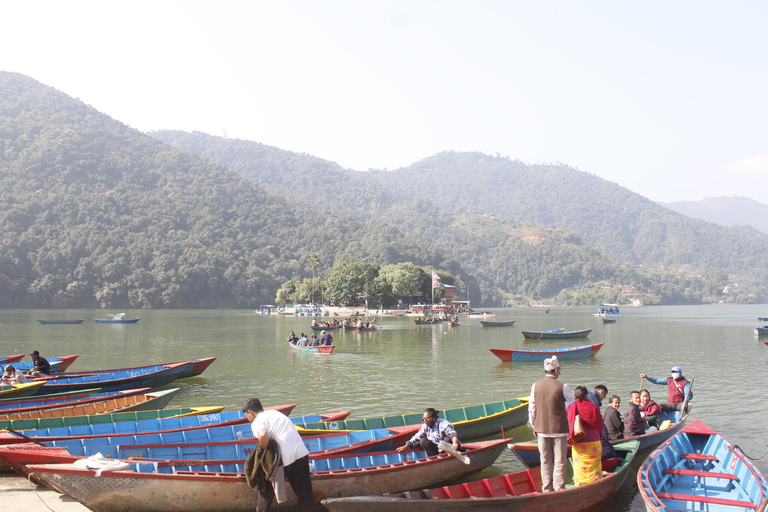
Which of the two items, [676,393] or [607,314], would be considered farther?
[607,314]

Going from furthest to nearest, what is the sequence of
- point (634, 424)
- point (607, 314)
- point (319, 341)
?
point (607, 314) < point (319, 341) < point (634, 424)

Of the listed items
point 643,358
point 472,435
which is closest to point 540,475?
point 472,435

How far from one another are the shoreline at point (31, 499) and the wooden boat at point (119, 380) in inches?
416

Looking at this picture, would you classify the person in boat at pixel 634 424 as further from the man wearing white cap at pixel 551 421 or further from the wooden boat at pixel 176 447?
the wooden boat at pixel 176 447

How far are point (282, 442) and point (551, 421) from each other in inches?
179

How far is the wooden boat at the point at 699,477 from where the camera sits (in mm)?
9383

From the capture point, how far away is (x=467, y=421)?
14477 millimetres

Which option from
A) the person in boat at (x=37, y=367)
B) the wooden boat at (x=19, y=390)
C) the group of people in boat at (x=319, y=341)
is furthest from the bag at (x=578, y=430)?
the group of people in boat at (x=319, y=341)

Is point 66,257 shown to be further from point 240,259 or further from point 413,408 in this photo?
point 413,408

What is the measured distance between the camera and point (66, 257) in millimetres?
143750

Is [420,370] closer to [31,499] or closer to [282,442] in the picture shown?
[31,499]

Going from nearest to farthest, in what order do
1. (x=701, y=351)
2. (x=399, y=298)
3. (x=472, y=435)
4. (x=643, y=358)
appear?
(x=472, y=435), (x=643, y=358), (x=701, y=351), (x=399, y=298)

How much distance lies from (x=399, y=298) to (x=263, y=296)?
1915 inches

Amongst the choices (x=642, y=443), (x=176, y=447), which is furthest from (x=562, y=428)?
(x=176, y=447)
